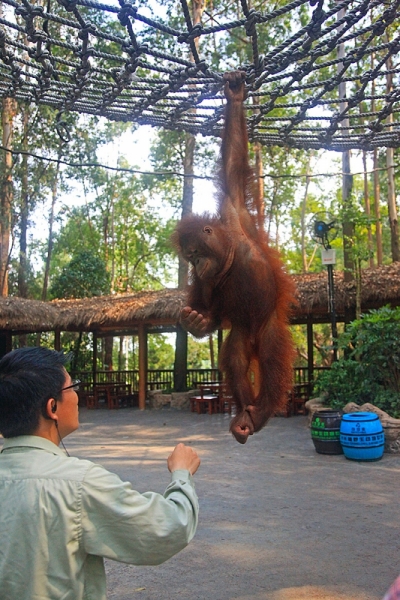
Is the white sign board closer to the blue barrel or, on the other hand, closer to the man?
the blue barrel

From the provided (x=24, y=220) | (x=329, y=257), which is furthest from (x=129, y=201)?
(x=329, y=257)

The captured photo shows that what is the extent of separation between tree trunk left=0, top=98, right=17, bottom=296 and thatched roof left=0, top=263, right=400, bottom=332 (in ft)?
7.12

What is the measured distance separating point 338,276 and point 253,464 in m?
4.75

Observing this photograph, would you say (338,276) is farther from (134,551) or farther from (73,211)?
(73,211)

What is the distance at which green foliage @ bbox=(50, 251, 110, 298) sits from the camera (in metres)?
15.4

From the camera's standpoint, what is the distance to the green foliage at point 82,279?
1541cm

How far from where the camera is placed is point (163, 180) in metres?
19.2

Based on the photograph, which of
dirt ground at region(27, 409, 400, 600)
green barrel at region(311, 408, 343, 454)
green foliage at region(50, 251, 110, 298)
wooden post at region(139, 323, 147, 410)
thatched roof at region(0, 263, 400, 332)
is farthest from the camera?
green foliage at region(50, 251, 110, 298)

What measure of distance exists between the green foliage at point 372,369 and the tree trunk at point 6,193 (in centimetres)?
895

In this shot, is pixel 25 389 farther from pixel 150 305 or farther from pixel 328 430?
pixel 150 305

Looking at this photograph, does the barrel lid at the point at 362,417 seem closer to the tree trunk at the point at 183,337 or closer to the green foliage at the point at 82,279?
the tree trunk at the point at 183,337

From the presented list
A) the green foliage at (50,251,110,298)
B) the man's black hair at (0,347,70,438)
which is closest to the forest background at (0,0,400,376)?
the green foliage at (50,251,110,298)

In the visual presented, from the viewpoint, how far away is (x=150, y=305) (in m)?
10.8

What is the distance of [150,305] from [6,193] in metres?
5.92
